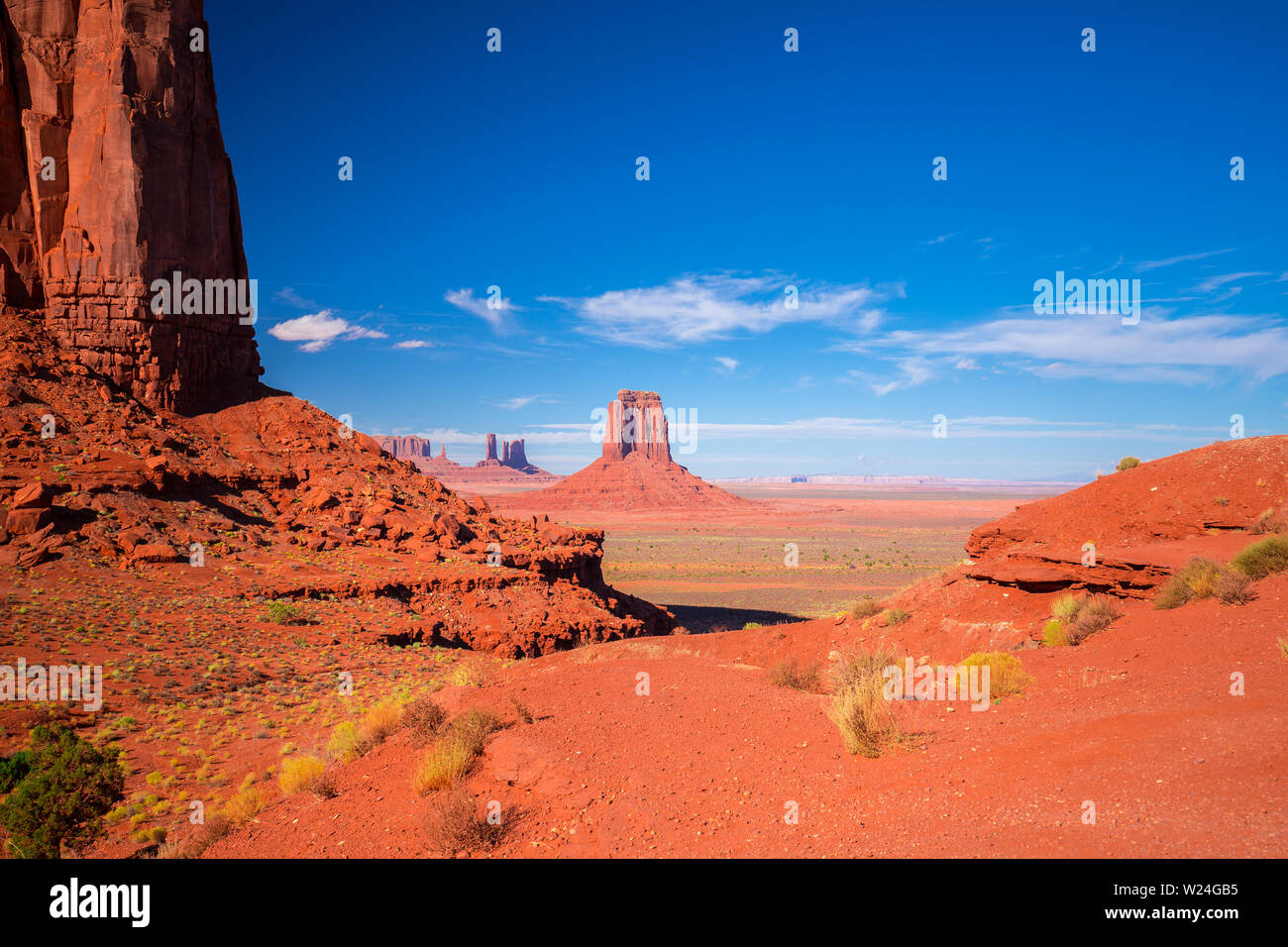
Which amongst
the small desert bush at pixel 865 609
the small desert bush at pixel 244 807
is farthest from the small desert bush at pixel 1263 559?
the small desert bush at pixel 244 807

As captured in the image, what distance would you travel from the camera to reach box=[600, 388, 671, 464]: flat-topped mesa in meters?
162

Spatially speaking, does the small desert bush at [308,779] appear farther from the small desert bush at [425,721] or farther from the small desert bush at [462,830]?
the small desert bush at [462,830]

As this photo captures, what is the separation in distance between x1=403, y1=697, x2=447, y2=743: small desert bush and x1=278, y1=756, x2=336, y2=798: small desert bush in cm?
110

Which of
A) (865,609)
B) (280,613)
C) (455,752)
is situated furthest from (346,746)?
(865,609)

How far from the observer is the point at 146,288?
26.0 metres

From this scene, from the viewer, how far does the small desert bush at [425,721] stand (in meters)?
8.06

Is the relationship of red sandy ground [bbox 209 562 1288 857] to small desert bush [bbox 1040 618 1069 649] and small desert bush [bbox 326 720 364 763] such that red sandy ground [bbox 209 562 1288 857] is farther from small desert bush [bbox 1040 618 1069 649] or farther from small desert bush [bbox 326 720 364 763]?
small desert bush [bbox 1040 618 1069 649]

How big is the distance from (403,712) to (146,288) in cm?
2643

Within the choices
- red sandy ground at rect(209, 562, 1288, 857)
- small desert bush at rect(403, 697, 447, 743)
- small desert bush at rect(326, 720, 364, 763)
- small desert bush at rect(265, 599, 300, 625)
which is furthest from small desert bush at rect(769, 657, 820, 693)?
small desert bush at rect(265, 599, 300, 625)

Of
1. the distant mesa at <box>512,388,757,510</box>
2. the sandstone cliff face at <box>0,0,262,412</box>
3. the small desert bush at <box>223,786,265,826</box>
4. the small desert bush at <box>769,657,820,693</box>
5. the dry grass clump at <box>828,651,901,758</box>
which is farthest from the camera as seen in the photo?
the distant mesa at <box>512,388,757,510</box>

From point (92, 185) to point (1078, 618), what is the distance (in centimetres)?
3645

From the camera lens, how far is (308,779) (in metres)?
7.96
